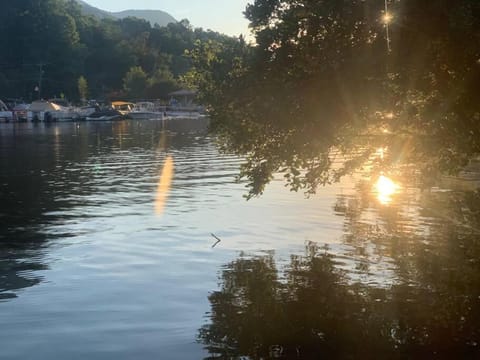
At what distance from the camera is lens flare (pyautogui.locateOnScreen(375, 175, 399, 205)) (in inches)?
1082

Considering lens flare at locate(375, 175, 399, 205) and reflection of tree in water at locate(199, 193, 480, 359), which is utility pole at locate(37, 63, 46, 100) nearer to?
lens flare at locate(375, 175, 399, 205)

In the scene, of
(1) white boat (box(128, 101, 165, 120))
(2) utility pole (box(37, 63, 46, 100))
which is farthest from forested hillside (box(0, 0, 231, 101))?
(1) white boat (box(128, 101, 165, 120))

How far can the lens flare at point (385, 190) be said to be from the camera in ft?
90.1

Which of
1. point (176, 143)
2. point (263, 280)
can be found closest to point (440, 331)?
point (263, 280)

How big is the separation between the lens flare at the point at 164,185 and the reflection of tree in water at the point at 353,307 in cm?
959

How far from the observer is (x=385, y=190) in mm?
30406

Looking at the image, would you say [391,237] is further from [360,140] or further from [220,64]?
[220,64]

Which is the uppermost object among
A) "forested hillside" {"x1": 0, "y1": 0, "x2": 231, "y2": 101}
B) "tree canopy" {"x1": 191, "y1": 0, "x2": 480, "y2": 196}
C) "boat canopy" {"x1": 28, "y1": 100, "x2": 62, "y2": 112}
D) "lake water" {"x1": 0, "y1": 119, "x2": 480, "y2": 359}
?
"forested hillside" {"x1": 0, "y1": 0, "x2": 231, "y2": 101}

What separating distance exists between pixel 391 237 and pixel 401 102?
591 centimetres

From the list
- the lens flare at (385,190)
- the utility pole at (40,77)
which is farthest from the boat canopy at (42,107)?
the lens flare at (385,190)

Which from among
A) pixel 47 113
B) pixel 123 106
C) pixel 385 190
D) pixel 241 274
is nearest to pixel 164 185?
pixel 385 190

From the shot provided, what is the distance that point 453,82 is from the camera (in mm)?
14344

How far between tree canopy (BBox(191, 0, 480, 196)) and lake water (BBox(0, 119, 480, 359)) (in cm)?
318

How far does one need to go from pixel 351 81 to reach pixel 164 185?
20.7 m
